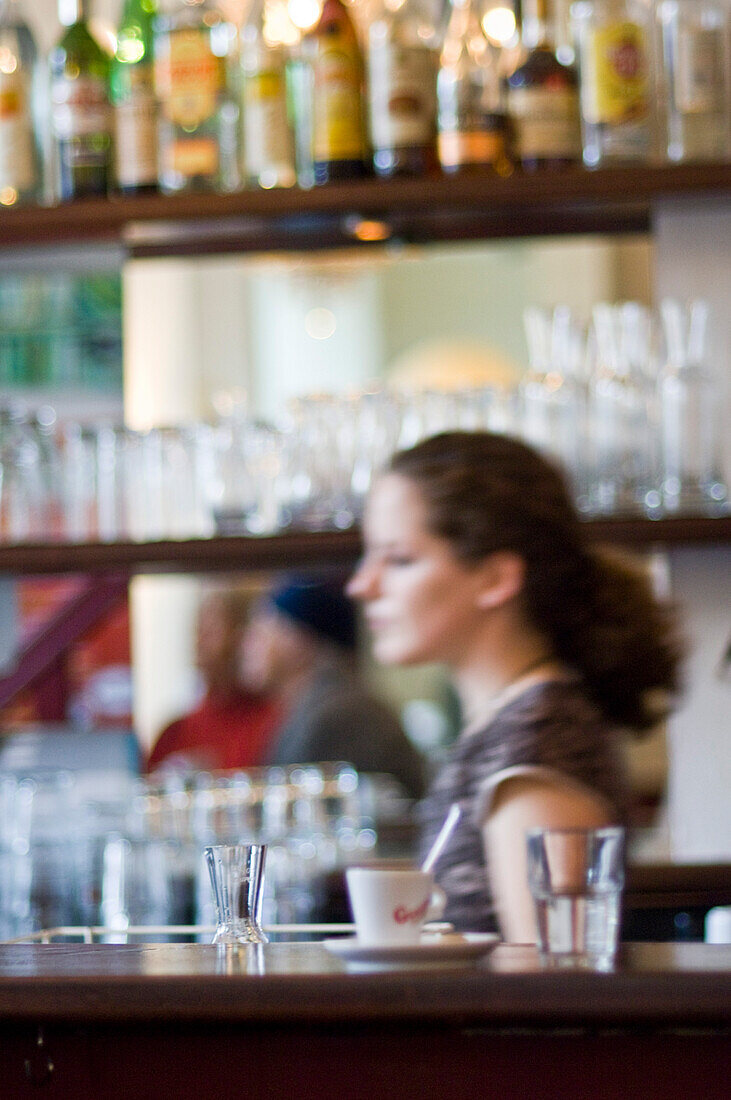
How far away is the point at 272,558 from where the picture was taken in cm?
241

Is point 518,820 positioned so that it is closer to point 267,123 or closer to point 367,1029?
point 367,1029

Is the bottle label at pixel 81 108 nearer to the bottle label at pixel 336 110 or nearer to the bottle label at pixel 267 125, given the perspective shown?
the bottle label at pixel 267 125

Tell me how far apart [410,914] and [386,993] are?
0.09 metres

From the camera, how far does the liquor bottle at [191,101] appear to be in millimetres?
2410

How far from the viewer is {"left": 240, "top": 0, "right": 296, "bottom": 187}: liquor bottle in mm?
2389

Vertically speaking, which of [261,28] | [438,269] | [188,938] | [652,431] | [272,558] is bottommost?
[188,938]

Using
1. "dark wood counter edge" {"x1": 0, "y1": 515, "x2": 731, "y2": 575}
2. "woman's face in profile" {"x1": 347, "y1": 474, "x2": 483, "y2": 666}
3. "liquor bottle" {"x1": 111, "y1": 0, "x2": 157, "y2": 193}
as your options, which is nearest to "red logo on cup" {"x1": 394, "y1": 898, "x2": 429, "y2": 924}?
"woman's face in profile" {"x1": 347, "y1": 474, "x2": 483, "y2": 666}

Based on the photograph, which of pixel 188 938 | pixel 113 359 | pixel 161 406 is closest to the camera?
pixel 188 938

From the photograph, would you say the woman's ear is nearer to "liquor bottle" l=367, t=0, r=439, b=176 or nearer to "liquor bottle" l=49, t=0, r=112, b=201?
"liquor bottle" l=367, t=0, r=439, b=176

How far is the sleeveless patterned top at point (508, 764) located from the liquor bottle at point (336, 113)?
3.17ft

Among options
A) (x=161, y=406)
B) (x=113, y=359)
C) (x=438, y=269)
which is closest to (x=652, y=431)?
(x=113, y=359)

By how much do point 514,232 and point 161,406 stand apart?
4.17m

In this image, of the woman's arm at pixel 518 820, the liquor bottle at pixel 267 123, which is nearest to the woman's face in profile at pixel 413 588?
the woman's arm at pixel 518 820

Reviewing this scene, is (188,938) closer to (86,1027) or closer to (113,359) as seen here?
(86,1027)
